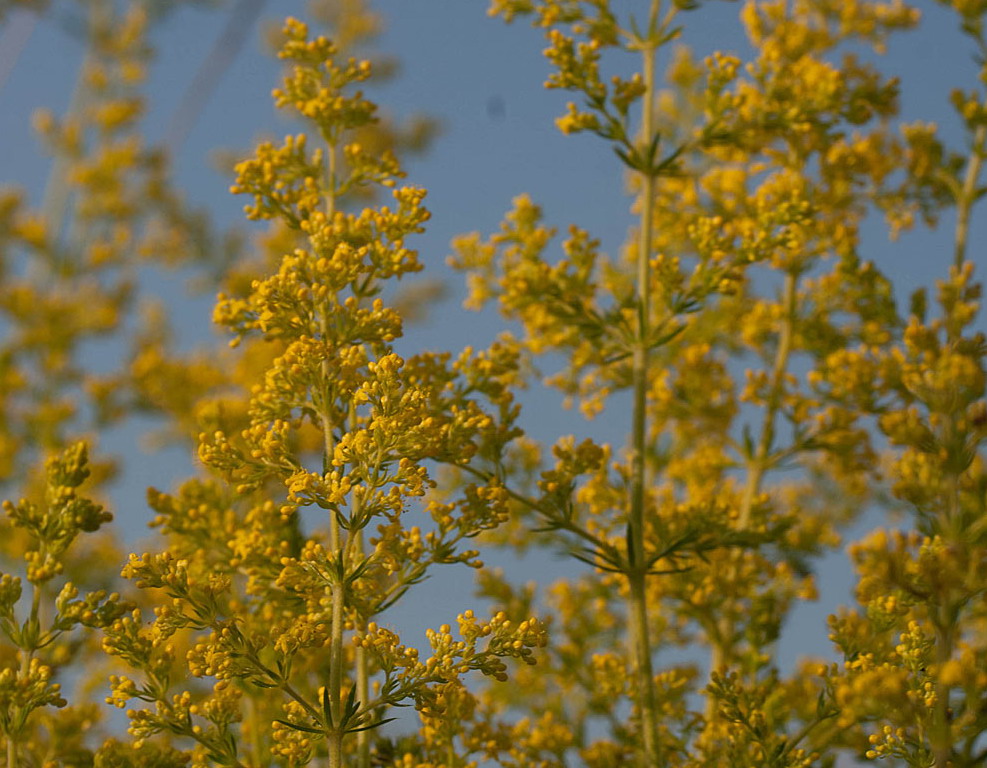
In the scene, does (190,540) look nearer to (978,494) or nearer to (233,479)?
(233,479)

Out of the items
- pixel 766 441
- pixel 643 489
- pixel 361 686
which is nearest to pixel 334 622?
pixel 361 686

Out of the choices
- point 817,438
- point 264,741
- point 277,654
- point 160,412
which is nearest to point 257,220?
point 277,654

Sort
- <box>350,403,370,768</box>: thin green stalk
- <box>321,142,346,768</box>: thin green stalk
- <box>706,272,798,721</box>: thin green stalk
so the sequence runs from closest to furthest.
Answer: <box>321,142,346,768</box>: thin green stalk → <box>350,403,370,768</box>: thin green stalk → <box>706,272,798,721</box>: thin green stalk

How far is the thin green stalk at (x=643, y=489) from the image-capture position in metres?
3.79

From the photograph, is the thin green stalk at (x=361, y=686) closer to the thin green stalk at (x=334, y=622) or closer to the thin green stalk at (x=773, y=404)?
the thin green stalk at (x=334, y=622)

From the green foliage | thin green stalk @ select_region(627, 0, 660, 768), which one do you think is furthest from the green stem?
thin green stalk @ select_region(627, 0, 660, 768)

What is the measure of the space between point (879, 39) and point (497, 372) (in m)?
3.50

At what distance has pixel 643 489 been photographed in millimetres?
4043

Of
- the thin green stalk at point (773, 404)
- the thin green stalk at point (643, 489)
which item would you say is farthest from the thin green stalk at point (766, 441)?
the thin green stalk at point (643, 489)

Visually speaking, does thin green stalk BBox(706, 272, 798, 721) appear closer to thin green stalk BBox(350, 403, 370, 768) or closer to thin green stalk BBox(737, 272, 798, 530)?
thin green stalk BBox(737, 272, 798, 530)

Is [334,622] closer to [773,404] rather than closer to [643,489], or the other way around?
[643,489]

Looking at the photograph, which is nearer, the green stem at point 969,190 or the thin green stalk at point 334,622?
the thin green stalk at point 334,622

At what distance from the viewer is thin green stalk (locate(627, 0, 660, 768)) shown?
379 cm

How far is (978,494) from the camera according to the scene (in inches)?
122
